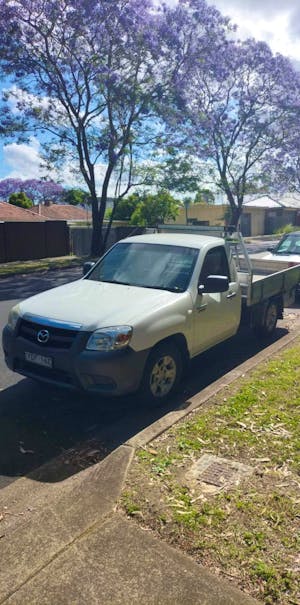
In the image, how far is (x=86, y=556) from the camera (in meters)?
2.70

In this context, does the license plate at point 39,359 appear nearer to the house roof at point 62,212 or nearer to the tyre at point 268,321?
the tyre at point 268,321

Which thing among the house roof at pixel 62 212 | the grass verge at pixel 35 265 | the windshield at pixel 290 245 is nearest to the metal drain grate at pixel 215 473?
the windshield at pixel 290 245

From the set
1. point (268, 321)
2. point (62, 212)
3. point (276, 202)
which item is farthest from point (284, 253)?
point (62, 212)

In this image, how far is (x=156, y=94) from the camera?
20.5 meters

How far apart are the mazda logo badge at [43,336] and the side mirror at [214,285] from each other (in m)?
1.85

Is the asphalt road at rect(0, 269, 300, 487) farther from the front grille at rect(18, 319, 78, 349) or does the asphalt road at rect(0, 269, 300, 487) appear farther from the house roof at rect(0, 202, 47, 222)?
the house roof at rect(0, 202, 47, 222)

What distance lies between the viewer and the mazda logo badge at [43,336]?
456 centimetres

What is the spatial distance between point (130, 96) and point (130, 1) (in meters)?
3.35

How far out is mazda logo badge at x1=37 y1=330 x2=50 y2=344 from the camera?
179 inches

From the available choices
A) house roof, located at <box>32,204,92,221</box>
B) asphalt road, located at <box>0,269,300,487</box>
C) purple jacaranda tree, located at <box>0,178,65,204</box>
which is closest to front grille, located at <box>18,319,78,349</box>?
asphalt road, located at <box>0,269,300,487</box>

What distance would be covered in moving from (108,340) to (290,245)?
8.73m

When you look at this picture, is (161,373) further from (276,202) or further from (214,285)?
(276,202)

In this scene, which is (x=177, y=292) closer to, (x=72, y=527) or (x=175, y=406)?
(x=175, y=406)

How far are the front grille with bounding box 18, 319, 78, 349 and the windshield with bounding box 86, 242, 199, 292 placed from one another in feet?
4.21
